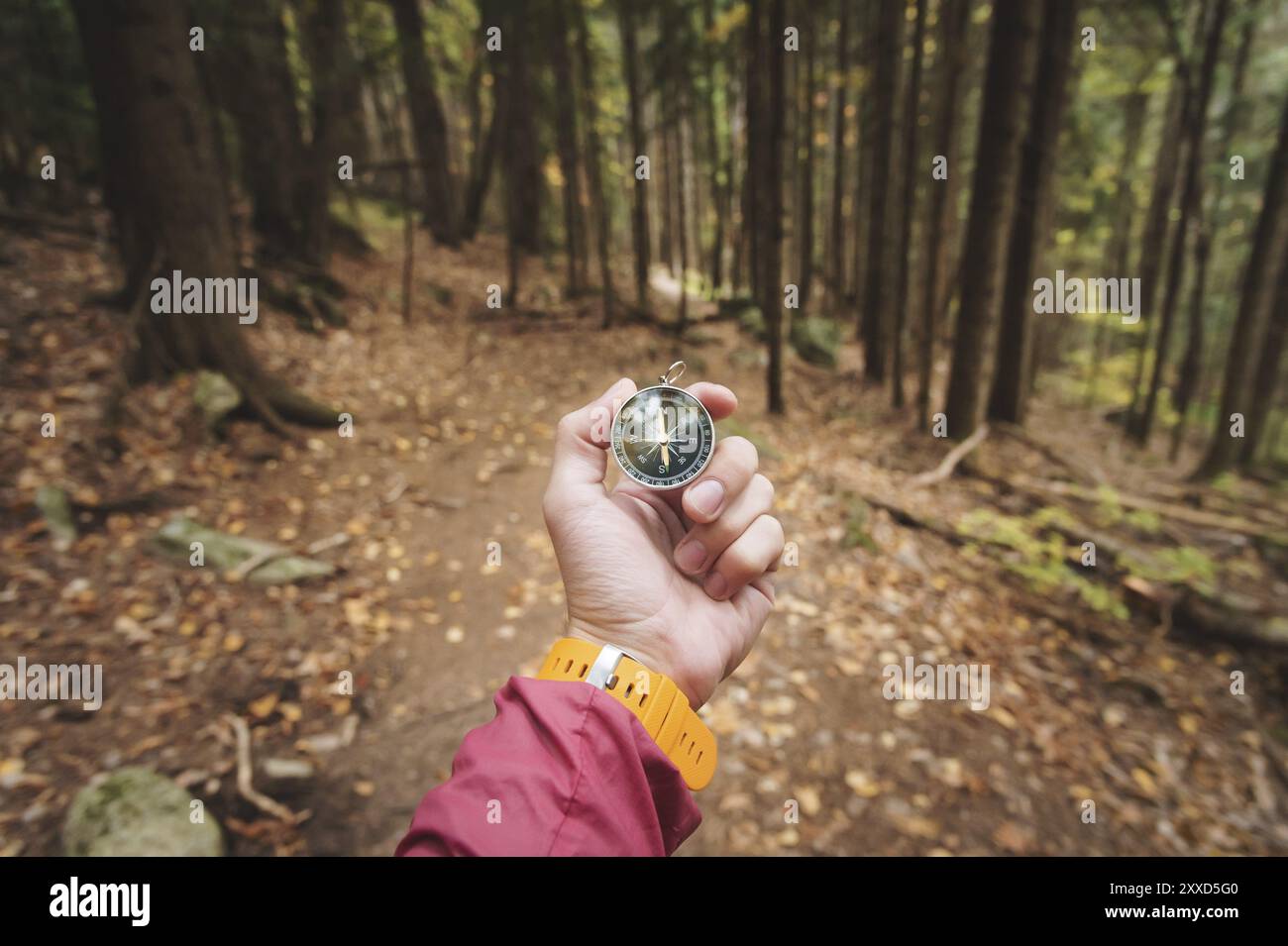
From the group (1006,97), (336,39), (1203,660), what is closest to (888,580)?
(1203,660)

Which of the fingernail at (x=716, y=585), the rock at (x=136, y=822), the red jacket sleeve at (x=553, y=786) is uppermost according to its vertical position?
the fingernail at (x=716, y=585)

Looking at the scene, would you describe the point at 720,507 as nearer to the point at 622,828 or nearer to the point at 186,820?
the point at 622,828

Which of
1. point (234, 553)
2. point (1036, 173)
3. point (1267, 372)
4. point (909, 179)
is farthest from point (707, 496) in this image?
point (1267, 372)

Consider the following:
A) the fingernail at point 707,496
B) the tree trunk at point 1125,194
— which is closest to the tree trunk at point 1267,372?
the tree trunk at point 1125,194

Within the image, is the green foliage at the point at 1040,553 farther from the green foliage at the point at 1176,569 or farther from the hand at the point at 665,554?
the hand at the point at 665,554

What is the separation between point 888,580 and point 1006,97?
644 cm

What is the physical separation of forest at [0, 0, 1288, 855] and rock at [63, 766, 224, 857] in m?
0.03

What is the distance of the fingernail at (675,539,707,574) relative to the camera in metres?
1.89

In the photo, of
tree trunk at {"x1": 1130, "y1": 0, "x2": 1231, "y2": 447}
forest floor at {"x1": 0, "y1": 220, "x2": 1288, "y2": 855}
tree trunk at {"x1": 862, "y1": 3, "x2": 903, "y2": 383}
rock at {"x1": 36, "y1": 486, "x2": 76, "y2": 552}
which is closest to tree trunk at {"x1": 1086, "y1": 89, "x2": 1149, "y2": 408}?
tree trunk at {"x1": 1130, "y1": 0, "x2": 1231, "y2": 447}

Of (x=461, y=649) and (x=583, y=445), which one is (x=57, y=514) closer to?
(x=461, y=649)

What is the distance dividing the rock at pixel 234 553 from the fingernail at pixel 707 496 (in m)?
4.55

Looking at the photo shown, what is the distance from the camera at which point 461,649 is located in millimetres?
4746

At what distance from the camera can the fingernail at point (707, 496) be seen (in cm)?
177

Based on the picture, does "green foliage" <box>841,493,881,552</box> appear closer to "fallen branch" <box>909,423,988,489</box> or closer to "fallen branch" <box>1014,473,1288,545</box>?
"fallen branch" <box>909,423,988,489</box>
